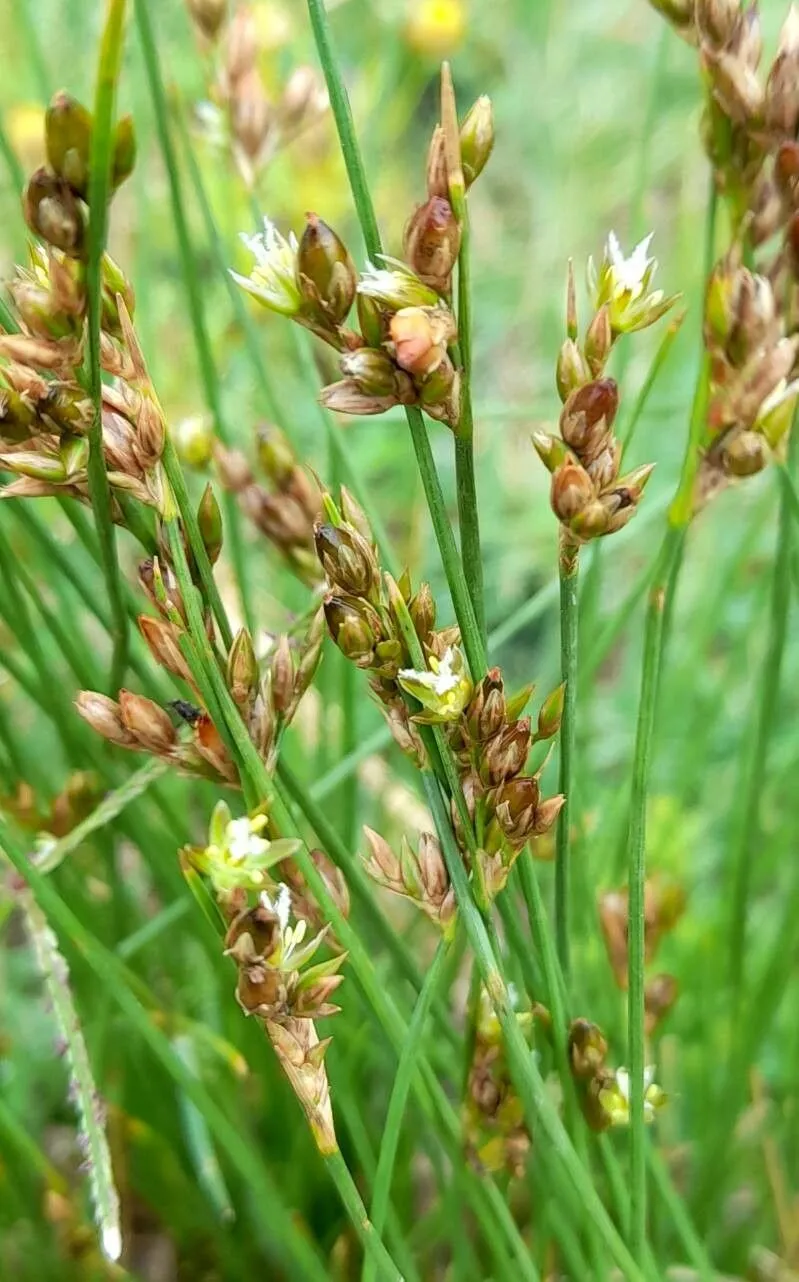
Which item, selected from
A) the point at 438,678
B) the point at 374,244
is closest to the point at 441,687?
the point at 438,678

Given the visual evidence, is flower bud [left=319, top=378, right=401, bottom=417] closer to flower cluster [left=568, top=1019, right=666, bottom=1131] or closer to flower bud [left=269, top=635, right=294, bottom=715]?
flower bud [left=269, top=635, right=294, bottom=715]

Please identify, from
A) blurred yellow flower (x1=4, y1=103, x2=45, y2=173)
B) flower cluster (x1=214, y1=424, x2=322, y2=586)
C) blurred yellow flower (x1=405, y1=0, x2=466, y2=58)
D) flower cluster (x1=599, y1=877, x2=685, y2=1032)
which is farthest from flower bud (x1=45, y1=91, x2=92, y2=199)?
blurred yellow flower (x1=405, y1=0, x2=466, y2=58)

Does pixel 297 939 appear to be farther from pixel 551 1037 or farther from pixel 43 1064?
pixel 43 1064

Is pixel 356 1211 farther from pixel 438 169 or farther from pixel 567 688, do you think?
pixel 438 169

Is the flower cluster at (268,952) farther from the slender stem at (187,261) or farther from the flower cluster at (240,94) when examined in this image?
the flower cluster at (240,94)

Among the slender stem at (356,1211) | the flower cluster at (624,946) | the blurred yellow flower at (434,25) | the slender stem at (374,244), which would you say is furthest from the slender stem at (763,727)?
the blurred yellow flower at (434,25)

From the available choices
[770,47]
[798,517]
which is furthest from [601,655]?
[770,47]

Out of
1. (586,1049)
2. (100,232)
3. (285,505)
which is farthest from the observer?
(285,505)
